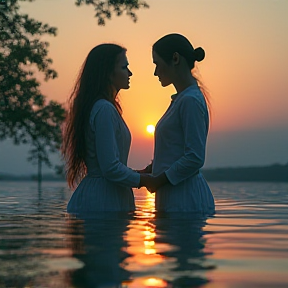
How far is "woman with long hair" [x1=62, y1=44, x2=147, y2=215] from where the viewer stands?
20.6 ft

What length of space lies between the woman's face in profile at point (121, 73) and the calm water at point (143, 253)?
122cm

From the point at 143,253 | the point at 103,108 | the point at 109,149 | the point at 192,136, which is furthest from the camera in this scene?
the point at 103,108

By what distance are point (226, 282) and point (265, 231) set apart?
9.00ft

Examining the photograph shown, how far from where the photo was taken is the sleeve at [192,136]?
6039 mm

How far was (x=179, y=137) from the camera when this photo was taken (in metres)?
6.24

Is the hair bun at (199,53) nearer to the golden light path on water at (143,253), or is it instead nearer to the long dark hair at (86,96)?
the long dark hair at (86,96)

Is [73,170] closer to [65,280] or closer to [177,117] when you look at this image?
[177,117]

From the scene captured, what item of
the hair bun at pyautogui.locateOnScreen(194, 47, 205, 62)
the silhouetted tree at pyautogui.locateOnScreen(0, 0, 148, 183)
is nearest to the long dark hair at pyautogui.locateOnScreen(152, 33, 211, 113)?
the hair bun at pyautogui.locateOnScreen(194, 47, 205, 62)

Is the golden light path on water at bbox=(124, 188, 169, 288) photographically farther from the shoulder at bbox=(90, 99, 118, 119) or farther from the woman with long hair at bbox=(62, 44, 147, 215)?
the shoulder at bbox=(90, 99, 118, 119)

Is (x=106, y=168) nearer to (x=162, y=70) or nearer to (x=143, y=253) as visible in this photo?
(x=162, y=70)

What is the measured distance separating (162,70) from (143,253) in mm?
2523

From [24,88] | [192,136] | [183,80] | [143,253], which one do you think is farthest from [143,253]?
[24,88]

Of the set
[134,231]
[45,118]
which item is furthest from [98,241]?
[45,118]

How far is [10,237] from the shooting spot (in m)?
5.39
